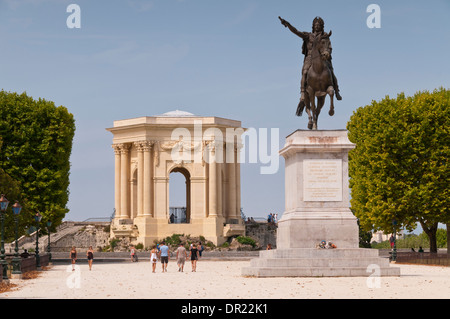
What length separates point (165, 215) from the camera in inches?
3204

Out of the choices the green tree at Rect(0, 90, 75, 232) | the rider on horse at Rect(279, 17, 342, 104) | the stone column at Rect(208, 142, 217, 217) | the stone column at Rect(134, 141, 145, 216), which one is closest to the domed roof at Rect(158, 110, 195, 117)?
the stone column at Rect(134, 141, 145, 216)

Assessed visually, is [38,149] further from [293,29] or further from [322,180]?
[322,180]

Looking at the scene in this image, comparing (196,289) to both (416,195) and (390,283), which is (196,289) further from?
(416,195)

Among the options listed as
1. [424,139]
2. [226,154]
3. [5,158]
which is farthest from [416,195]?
[226,154]

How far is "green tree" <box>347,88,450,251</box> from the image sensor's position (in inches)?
2060

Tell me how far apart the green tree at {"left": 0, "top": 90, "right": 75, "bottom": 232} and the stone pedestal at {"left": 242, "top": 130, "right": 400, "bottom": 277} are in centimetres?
2952

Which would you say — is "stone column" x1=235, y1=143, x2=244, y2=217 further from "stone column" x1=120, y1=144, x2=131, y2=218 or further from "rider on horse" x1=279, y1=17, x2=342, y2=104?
"rider on horse" x1=279, y1=17, x2=342, y2=104

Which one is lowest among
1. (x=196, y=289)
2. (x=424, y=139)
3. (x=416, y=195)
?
(x=196, y=289)

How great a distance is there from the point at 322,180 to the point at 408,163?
22494mm

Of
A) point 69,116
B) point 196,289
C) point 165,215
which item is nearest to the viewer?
point 196,289

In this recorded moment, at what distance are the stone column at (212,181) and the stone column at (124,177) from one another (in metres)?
8.55

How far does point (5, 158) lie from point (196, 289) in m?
35.8

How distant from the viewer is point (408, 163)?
174 ft

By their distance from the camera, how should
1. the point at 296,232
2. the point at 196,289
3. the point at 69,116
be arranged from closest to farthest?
1. the point at 196,289
2. the point at 296,232
3. the point at 69,116
